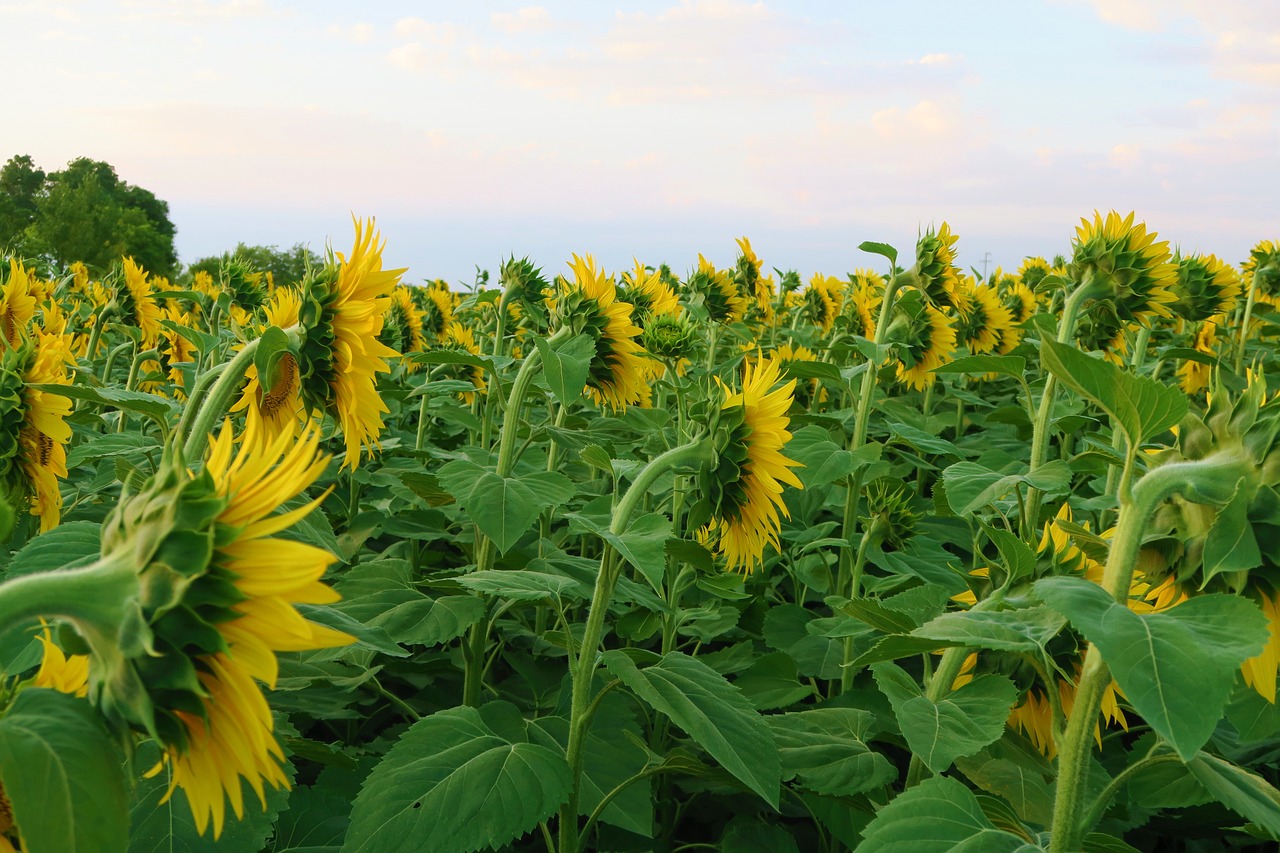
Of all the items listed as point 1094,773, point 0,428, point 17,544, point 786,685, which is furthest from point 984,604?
point 17,544

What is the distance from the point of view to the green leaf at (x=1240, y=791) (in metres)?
1.17

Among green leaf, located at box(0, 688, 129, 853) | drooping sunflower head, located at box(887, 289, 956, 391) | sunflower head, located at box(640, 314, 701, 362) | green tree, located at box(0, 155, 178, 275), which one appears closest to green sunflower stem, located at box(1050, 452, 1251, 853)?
green leaf, located at box(0, 688, 129, 853)

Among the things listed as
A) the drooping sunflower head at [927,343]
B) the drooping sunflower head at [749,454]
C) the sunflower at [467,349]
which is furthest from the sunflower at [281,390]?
the drooping sunflower head at [927,343]

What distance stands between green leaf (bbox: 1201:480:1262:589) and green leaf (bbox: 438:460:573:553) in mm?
1307

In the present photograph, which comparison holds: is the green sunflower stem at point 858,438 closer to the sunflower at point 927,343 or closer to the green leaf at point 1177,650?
the sunflower at point 927,343

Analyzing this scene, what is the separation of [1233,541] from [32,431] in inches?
94.1

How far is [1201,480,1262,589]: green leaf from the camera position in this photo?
109 centimetres

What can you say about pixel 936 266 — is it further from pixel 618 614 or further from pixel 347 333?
pixel 347 333

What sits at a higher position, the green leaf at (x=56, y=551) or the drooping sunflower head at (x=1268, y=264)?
the drooping sunflower head at (x=1268, y=264)

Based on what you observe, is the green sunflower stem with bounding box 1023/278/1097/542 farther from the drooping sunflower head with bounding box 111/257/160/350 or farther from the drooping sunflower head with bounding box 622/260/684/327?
the drooping sunflower head with bounding box 111/257/160/350

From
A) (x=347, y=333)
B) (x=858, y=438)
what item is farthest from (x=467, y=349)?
(x=347, y=333)

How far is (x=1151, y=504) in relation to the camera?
115cm

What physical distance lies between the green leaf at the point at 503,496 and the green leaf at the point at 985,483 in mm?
876

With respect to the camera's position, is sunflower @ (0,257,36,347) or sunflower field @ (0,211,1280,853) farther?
sunflower @ (0,257,36,347)
